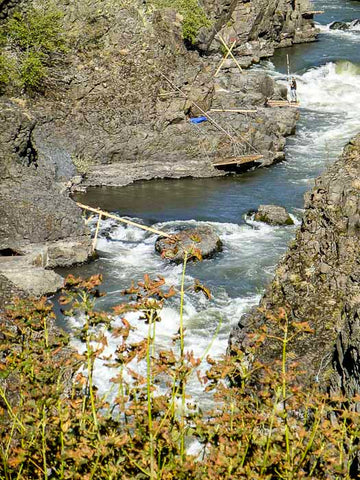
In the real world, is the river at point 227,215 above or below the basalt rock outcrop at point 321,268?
below

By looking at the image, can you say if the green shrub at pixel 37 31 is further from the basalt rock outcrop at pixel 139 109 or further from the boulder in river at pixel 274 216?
the boulder in river at pixel 274 216

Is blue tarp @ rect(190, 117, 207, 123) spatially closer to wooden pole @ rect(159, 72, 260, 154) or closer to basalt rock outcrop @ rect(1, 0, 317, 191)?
wooden pole @ rect(159, 72, 260, 154)

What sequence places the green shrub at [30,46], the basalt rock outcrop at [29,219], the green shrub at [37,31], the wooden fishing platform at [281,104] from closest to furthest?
1. the basalt rock outcrop at [29,219]
2. the green shrub at [30,46]
3. the green shrub at [37,31]
4. the wooden fishing platform at [281,104]

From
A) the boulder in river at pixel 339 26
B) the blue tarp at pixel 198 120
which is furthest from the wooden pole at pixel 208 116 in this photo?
the boulder in river at pixel 339 26

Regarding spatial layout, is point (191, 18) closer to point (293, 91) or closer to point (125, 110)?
point (293, 91)

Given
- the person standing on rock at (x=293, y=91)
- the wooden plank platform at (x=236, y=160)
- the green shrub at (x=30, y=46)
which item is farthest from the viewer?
the person standing on rock at (x=293, y=91)

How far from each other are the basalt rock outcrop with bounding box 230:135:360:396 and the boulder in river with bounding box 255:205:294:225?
9.68 m

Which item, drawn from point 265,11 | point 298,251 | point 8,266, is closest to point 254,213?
point 8,266

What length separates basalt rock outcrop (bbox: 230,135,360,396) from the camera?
352 inches

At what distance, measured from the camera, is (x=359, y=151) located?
1074 cm

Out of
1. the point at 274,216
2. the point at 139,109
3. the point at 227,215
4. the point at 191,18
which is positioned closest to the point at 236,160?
the point at 139,109

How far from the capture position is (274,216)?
20.7 metres

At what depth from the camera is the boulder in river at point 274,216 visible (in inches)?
813

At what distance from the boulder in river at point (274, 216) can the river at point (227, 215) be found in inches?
10.9
